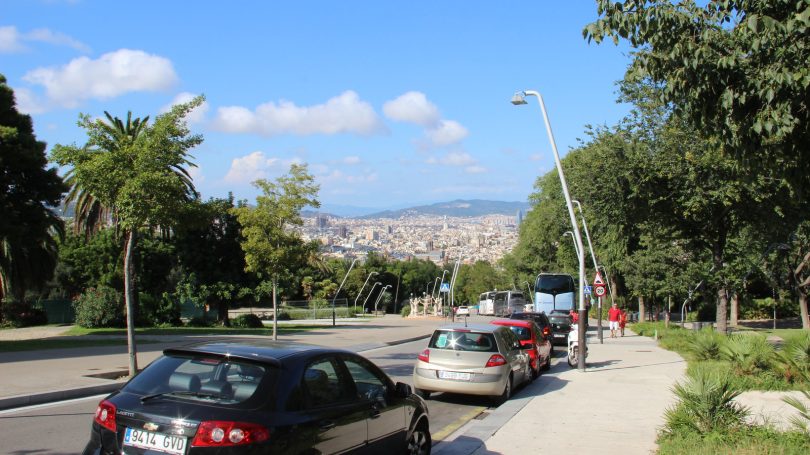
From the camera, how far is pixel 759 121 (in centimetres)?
635

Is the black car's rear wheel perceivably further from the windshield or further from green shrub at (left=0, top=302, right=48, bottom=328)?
green shrub at (left=0, top=302, right=48, bottom=328)

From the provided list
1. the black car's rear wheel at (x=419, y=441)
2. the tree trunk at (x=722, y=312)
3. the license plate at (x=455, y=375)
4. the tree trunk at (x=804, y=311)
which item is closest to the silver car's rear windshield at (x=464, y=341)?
the license plate at (x=455, y=375)

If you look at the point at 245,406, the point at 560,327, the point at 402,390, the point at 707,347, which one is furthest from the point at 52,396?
the point at 560,327

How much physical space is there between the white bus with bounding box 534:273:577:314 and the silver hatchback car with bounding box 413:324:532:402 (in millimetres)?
30915

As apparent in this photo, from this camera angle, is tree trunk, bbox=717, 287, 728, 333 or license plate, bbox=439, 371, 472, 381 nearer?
license plate, bbox=439, 371, 472, 381

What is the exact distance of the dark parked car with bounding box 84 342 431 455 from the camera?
15.2 ft

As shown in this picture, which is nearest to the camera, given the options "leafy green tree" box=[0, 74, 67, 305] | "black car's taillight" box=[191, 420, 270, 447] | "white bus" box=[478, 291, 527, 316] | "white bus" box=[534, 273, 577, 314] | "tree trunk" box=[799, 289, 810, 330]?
"black car's taillight" box=[191, 420, 270, 447]

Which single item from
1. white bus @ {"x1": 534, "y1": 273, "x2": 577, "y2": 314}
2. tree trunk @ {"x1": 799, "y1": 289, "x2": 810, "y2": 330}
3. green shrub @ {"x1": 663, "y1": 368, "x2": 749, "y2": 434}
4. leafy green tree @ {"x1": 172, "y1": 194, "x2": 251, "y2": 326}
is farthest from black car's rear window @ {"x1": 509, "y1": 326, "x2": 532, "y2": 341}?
tree trunk @ {"x1": 799, "y1": 289, "x2": 810, "y2": 330}

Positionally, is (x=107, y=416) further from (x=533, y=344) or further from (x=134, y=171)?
(x=533, y=344)

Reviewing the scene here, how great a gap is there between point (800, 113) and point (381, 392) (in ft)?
17.4

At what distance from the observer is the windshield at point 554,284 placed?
143ft

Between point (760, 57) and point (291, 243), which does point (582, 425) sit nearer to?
point (760, 57)

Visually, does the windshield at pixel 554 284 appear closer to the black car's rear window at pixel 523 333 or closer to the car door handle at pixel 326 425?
the black car's rear window at pixel 523 333

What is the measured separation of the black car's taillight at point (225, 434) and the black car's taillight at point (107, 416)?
0.76m
